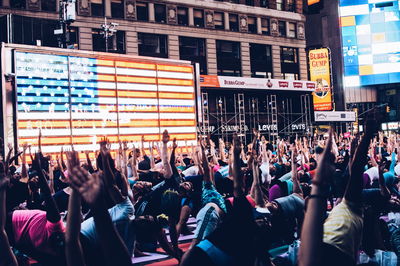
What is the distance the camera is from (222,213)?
259 inches

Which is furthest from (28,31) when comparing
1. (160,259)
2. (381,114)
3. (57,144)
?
(381,114)

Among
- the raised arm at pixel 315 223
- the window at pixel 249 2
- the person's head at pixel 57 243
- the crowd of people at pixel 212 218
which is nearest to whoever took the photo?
the raised arm at pixel 315 223

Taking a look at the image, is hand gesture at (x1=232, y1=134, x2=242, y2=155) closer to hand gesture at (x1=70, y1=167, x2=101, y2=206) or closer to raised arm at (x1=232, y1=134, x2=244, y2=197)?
raised arm at (x1=232, y1=134, x2=244, y2=197)

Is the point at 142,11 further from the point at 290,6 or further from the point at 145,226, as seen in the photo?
the point at 145,226

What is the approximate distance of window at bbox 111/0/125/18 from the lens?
4119 centimetres

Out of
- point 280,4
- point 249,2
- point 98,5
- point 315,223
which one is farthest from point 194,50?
point 315,223

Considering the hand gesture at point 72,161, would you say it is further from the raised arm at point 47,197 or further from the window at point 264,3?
the window at point 264,3

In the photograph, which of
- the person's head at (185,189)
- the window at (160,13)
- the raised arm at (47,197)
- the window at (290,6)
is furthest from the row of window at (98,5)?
the raised arm at (47,197)

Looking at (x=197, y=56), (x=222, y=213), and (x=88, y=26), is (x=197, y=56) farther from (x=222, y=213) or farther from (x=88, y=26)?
(x=222, y=213)

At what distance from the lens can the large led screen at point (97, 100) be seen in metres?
22.9

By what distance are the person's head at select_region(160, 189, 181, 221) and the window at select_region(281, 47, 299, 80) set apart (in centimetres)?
4390

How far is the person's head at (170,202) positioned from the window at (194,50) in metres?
36.0

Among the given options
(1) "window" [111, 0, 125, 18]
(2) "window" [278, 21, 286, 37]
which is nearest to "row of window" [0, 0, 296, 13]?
(1) "window" [111, 0, 125, 18]

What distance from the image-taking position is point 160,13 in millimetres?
43594
